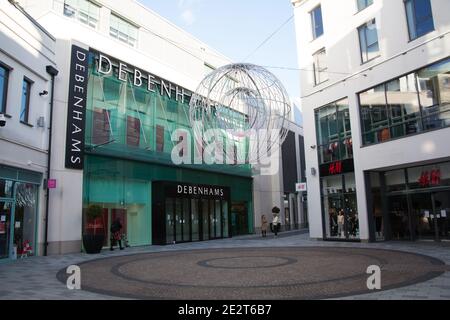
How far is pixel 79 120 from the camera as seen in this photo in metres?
20.0

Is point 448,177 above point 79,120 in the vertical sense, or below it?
below

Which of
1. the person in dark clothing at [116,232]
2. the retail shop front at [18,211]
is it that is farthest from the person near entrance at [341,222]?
the retail shop front at [18,211]

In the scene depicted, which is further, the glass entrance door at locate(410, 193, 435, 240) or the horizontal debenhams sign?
the horizontal debenhams sign

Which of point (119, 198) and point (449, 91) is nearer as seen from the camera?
point (449, 91)

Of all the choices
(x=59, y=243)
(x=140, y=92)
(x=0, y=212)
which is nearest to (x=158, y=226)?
(x=59, y=243)

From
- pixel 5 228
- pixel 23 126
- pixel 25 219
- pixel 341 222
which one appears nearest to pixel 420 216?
pixel 341 222

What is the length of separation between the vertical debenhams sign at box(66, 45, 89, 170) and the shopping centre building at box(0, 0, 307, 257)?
0.05m

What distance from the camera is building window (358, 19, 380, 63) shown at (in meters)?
20.5

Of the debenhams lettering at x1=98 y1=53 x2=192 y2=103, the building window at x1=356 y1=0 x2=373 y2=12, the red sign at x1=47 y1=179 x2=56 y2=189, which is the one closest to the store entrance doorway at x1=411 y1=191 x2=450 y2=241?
the building window at x1=356 y1=0 x2=373 y2=12

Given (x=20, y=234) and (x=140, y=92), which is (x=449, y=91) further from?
(x=20, y=234)

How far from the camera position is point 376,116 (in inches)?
793

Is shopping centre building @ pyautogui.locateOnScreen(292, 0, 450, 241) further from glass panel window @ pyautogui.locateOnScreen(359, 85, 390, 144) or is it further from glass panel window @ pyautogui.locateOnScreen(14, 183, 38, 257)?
glass panel window @ pyautogui.locateOnScreen(14, 183, 38, 257)

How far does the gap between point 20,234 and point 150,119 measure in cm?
1063

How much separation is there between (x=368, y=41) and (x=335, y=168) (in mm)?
6898
